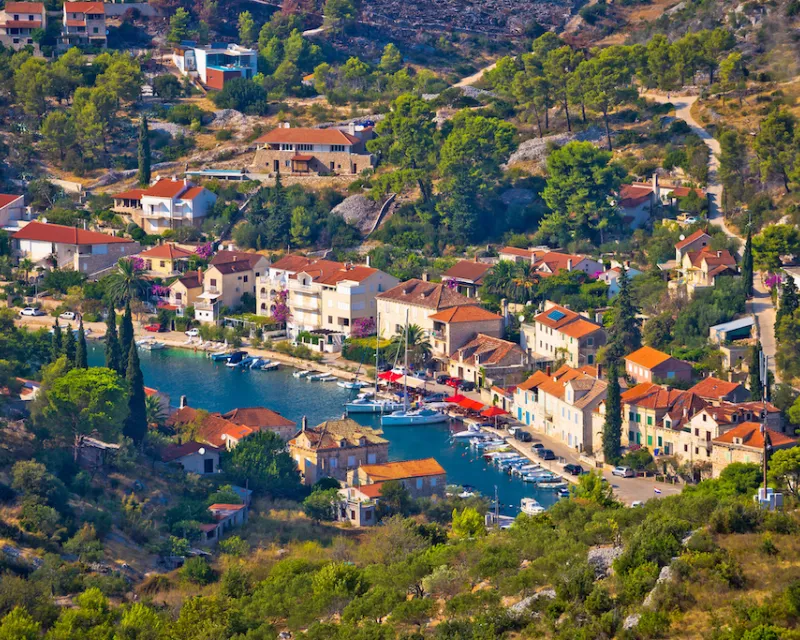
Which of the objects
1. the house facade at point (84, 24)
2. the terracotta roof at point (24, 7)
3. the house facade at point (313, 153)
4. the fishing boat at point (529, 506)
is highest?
the terracotta roof at point (24, 7)

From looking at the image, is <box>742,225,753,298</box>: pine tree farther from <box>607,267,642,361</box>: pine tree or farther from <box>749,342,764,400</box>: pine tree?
<box>749,342,764,400</box>: pine tree

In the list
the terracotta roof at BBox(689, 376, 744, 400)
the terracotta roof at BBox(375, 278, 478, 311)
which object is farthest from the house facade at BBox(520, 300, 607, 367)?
the terracotta roof at BBox(689, 376, 744, 400)

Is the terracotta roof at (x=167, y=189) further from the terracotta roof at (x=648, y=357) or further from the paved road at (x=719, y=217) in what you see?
the terracotta roof at (x=648, y=357)

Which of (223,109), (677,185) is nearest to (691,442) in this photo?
(677,185)

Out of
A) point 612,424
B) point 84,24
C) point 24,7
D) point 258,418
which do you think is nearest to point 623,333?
point 612,424

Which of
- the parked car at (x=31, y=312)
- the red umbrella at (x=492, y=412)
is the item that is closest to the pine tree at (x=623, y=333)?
the red umbrella at (x=492, y=412)

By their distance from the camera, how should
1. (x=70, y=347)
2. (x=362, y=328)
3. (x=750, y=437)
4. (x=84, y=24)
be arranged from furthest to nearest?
(x=84, y=24) < (x=362, y=328) < (x=70, y=347) < (x=750, y=437)

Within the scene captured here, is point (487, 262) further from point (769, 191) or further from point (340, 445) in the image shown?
point (340, 445)

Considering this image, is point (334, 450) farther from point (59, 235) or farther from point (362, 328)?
point (59, 235)
